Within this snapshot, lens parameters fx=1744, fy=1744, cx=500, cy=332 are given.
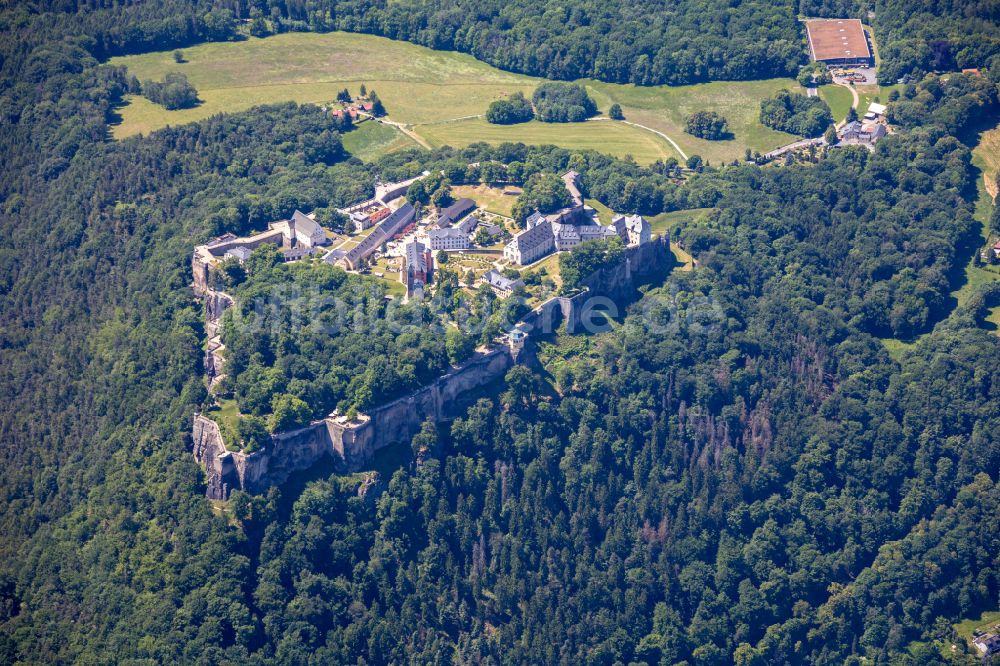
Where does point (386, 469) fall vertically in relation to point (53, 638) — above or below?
above

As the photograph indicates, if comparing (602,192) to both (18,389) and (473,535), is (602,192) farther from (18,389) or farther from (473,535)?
(18,389)

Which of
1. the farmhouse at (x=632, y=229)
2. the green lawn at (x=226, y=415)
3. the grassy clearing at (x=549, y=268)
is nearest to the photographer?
the green lawn at (x=226, y=415)

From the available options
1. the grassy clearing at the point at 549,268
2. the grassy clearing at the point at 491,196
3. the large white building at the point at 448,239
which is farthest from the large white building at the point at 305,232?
Result: the grassy clearing at the point at 549,268

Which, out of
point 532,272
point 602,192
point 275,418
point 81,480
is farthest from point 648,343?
point 81,480

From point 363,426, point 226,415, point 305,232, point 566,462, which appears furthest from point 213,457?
point 566,462

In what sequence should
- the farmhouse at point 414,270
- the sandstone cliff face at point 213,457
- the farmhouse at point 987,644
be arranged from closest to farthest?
the sandstone cliff face at point 213,457, the farmhouse at point 987,644, the farmhouse at point 414,270

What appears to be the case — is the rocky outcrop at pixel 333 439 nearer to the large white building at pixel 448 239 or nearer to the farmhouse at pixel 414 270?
the farmhouse at pixel 414 270
